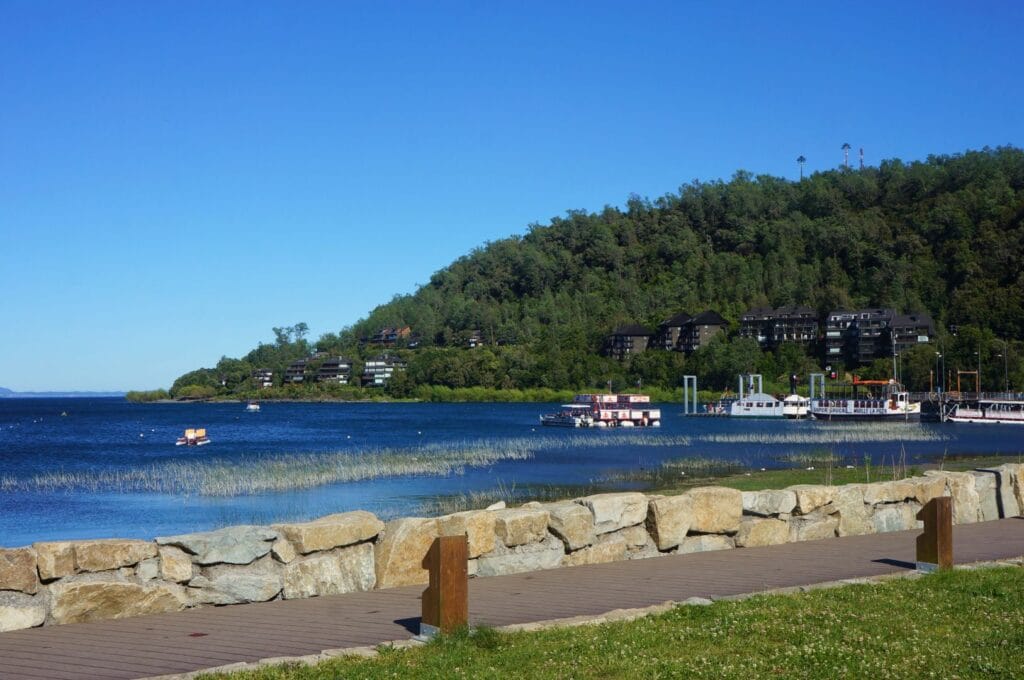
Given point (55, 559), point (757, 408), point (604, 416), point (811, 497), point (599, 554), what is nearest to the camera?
point (55, 559)

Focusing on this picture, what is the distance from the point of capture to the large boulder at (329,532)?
11.3 meters

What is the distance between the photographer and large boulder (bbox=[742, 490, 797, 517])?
48.7 feet

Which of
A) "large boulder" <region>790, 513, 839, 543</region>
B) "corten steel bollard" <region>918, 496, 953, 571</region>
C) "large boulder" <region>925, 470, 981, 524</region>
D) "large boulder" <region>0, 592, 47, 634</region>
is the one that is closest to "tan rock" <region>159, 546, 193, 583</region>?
"large boulder" <region>0, 592, 47, 634</region>

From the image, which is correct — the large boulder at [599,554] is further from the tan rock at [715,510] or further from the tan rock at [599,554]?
the tan rock at [715,510]

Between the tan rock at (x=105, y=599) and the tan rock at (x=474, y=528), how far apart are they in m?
3.01

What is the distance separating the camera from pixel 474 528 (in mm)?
12156

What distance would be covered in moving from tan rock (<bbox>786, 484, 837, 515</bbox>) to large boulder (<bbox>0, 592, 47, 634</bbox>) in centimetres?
987

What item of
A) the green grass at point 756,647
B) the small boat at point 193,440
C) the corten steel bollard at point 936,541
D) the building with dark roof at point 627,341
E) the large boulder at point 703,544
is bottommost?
the small boat at point 193,440

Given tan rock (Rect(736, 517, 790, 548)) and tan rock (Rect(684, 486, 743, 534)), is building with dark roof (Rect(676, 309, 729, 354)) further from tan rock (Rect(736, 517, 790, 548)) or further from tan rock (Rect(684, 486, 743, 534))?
tan rock (Rect(684, 486, 743, 534))

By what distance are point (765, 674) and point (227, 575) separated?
5758 millimetres

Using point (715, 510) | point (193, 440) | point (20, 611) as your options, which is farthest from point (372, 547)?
point (193, 440)

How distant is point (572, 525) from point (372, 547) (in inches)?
102

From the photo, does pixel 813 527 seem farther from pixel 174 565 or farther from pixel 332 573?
pixel 174 565

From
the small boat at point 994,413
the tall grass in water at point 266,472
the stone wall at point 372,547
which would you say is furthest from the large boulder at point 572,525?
the small boat at point 994,413
